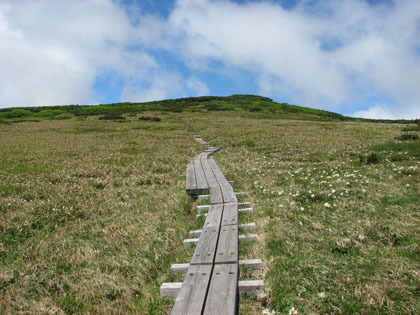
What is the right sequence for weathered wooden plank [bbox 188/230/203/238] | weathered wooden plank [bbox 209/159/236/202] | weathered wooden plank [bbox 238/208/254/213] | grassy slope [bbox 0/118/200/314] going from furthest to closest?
weathered wooden plank [bbox 209/159/236/202]
weathered wooden plank [bbox 238/208/254/213]
weathered wooden plank [bbox 188/230/203/238]
grassy slope [bbox 0/118/200/314]

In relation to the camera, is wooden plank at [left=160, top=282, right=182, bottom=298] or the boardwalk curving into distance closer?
the boardwalk curving into distance

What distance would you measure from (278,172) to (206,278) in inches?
360

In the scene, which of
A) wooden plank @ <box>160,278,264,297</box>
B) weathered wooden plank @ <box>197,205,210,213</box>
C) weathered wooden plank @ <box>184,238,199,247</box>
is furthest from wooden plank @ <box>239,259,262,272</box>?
weathered wooden plank @ <box>197,205,210,213</box>

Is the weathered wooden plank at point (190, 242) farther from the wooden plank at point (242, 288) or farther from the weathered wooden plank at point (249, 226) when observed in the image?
the wooden plank at point (242, 288)

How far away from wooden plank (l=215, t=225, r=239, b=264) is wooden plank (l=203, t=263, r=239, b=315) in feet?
0.70

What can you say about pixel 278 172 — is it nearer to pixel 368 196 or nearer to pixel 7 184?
pixel 368 196

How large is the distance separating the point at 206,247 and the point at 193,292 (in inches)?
56.2

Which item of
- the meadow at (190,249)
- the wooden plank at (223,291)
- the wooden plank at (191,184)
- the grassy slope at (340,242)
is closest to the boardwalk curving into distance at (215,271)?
the wooden plank at (223,291)

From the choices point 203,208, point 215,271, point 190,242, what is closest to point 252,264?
point 215,271

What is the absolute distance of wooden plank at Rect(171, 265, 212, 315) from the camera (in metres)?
Result: 3.58

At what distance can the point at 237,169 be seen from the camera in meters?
14.2

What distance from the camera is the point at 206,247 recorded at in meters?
5.32

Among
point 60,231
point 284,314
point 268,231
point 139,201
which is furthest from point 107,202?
point 284,314

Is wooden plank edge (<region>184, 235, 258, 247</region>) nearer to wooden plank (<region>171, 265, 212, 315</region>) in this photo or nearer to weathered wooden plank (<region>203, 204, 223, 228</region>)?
weathered wooden plank (<region>203, 204, 223, 228</region>)
